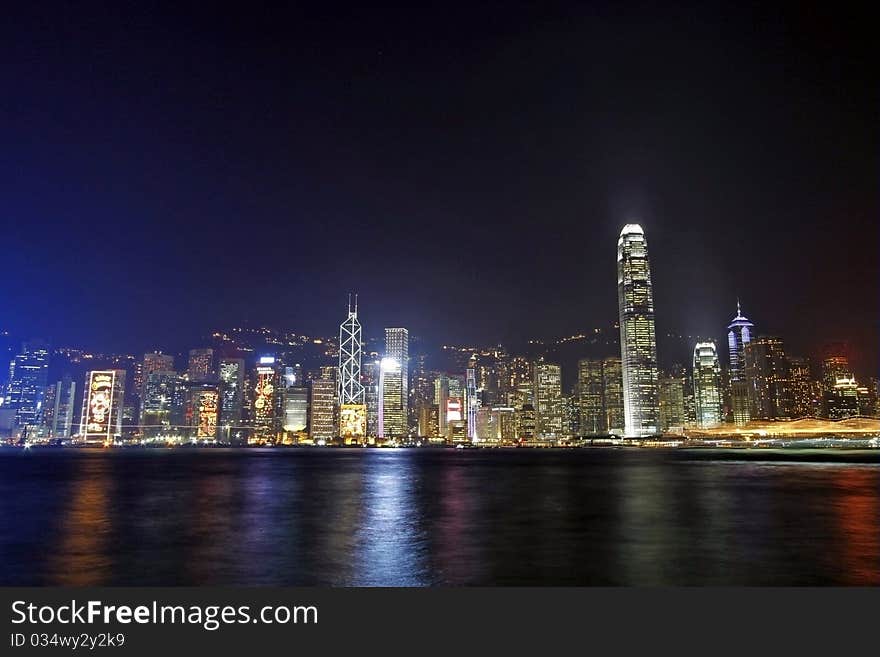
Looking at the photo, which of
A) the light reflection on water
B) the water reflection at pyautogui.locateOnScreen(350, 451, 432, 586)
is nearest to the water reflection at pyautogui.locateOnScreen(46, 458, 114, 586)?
the light reflection on water

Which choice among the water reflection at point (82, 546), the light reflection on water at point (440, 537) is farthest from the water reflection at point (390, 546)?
the water reflection at point (82, 546)

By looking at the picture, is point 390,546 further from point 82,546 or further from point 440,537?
point 82,546

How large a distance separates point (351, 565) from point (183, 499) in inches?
998

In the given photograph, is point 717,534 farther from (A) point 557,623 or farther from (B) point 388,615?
(B) point 388,615

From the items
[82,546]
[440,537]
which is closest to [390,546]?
[440,537]

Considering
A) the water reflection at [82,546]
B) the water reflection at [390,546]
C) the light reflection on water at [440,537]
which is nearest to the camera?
the water reflection at [390,546]

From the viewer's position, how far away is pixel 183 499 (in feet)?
129

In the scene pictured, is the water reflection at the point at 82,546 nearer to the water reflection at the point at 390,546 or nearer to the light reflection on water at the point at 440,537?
the light reflection on water at the point at 440,537

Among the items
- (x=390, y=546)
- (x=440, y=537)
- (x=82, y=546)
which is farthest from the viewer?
(x=440, y=537)

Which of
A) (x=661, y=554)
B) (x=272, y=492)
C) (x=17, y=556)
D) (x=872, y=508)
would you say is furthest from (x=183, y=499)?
(x=872, y=508)

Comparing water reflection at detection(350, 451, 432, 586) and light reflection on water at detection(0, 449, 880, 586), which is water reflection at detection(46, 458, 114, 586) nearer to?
light reflection on water at detection(0, 449, 880, 586)

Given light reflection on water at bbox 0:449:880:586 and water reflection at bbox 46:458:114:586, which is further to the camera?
light reflection on water at bbox 0:449:880:586

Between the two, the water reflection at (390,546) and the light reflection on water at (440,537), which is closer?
the water reflection at (390,546)

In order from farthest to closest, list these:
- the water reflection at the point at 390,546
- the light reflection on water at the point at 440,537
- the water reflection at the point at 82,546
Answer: the light reflection on water at the point at 440,537 → the water reflection at the point at 82,546 → the water reflection at the point at 390,546
